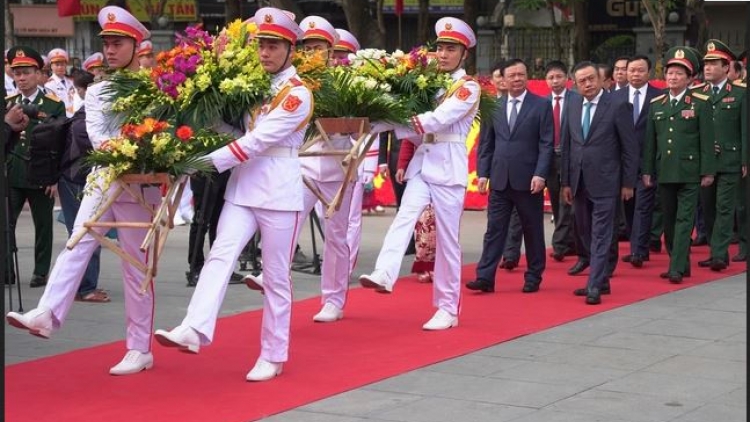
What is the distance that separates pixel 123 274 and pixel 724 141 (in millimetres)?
6567

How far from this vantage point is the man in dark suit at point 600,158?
10.8 m

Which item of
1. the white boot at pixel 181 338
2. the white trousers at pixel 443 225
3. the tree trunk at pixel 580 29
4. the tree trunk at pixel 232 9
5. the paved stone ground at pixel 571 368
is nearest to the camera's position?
the paved stone ground at pixel 571 368

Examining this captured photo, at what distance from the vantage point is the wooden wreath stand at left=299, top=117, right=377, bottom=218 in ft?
28.6

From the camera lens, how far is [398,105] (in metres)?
8.97

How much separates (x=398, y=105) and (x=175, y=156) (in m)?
2.07

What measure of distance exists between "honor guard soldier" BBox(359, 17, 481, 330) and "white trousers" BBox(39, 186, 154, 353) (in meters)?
1.76

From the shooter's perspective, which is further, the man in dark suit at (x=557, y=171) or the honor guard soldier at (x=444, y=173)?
the man in dark suit at (x=557, y=171)

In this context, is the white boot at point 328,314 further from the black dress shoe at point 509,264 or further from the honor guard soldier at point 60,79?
the honor guard soldier at point 60,79

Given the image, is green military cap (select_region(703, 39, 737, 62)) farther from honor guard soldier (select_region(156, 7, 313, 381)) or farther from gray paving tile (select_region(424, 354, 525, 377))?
honor guard soldier (select_region(156, 7, 313, 381))

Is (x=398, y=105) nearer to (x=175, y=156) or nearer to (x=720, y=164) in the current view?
(x=175, y=156)

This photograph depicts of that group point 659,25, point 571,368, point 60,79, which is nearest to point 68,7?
point 60,79

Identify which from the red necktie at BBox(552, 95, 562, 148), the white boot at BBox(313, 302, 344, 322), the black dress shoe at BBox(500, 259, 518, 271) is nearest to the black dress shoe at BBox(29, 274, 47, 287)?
the white boot at BBox(313, 302, 344, 322)

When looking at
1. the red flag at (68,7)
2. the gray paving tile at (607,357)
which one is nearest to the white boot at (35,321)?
the gray paving tile at (607,357)

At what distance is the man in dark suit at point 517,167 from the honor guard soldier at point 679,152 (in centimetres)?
141
